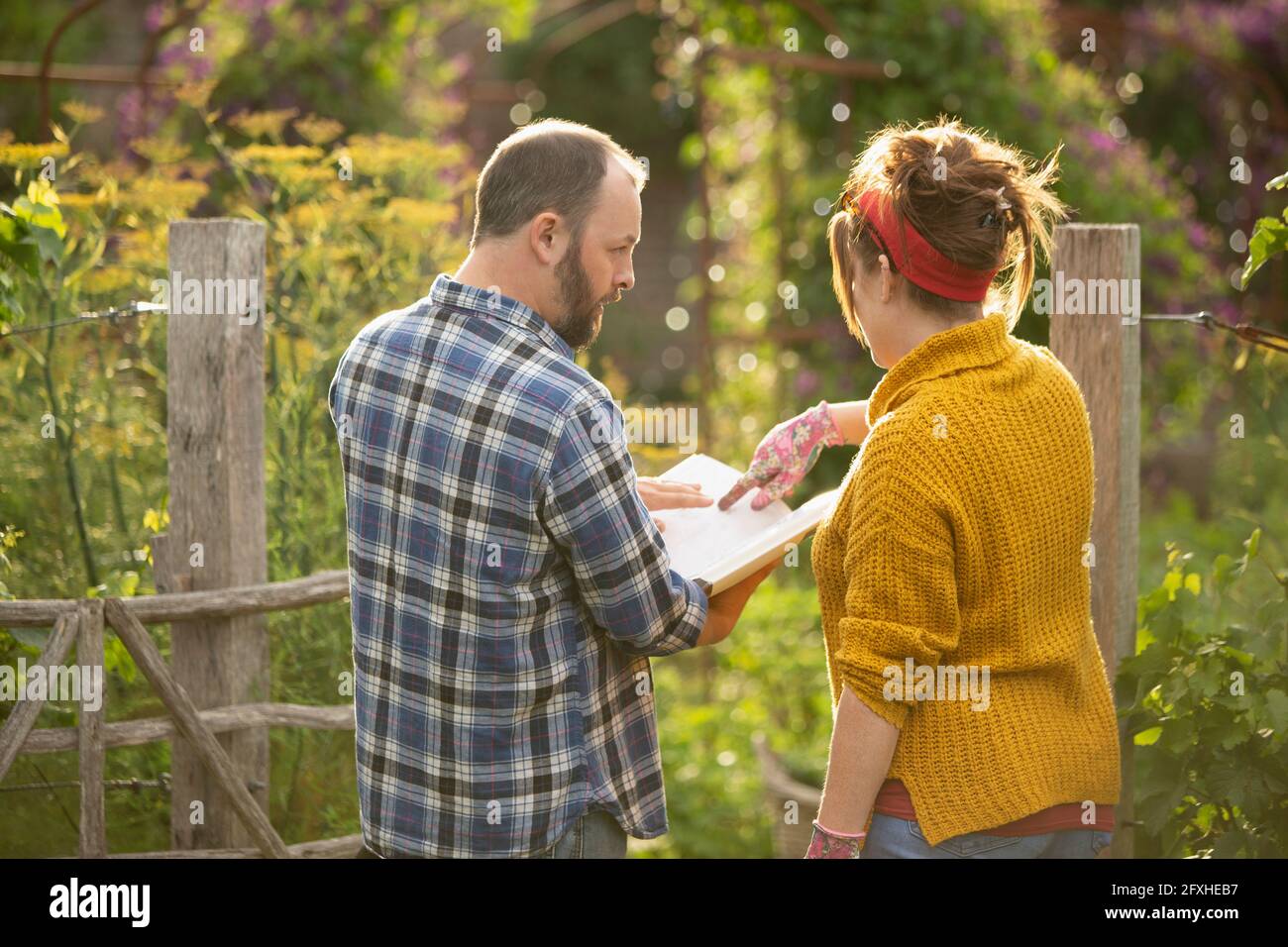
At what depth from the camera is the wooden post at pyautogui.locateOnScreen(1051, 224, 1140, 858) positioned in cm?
271

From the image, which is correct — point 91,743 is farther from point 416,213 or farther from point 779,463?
point 416,213

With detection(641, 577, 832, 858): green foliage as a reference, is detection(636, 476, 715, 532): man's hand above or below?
above

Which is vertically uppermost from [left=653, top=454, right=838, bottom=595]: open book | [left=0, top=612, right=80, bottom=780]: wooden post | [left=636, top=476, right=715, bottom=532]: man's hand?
[left=636, top=476, right=715, bottom=532]: man's hand

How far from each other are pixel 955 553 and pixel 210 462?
176 cm

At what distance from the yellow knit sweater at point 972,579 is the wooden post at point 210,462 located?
1.52 meters

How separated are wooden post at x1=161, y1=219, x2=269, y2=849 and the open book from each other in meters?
1.09

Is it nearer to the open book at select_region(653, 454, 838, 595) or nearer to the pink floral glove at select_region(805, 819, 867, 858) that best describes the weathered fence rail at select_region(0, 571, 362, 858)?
the open book at select_region(653, 454, 838, 595)

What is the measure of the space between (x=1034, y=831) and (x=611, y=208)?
3.52 ft

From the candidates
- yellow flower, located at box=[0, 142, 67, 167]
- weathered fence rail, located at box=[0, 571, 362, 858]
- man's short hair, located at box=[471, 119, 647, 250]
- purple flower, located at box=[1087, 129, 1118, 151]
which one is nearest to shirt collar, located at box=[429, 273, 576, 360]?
man's short hair, located at box=[471, 119, 647, 250]

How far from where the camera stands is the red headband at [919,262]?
1.81 m

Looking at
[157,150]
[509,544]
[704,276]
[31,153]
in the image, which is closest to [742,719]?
[704,276]

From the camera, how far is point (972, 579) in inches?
69.9

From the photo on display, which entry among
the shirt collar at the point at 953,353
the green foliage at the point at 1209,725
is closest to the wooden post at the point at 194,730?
the shirt collar at the point at 953,353

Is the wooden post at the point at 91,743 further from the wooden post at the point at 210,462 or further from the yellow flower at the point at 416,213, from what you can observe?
the yellow flower at the point at 416,213
